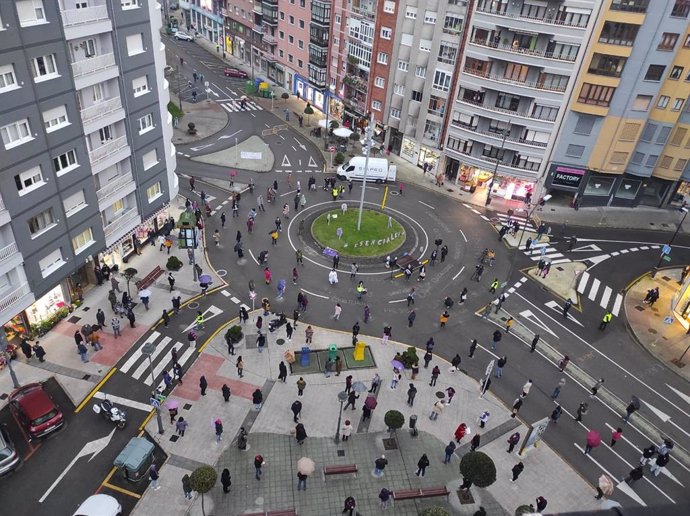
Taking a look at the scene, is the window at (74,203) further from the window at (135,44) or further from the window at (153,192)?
the window at (135,44)

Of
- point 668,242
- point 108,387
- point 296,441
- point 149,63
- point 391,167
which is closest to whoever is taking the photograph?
point 296,441

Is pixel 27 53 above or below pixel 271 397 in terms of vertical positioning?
above

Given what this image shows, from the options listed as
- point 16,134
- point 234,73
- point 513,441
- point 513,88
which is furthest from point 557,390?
point 234,73

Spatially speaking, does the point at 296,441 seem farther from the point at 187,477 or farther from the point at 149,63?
the point at 149,63

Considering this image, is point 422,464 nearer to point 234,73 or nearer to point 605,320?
point 605,320

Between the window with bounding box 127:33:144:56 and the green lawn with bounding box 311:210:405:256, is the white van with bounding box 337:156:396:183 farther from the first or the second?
the window with bounding box 127:33:144:56

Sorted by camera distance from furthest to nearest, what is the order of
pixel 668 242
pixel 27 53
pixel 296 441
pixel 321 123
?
pixel 321 123
pixel 668 242
pixel 296 441
pixel 27 53

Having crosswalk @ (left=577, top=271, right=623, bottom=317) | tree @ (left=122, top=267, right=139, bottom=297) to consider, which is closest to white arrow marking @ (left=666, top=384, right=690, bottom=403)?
crosswalk @ (left=577, top=271, right=623, bottom=317)

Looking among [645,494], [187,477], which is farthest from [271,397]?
[645,494]
